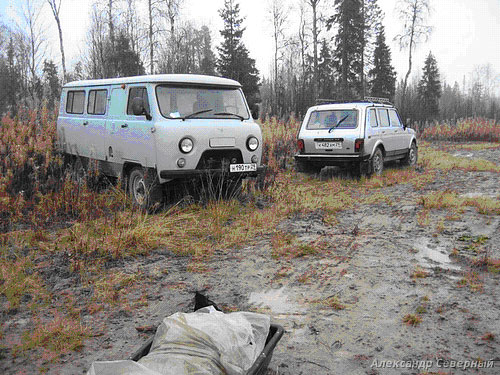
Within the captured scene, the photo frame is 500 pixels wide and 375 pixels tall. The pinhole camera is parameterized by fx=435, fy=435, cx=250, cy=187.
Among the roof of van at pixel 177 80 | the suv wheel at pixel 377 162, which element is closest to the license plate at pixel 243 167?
the roof of van at pixel 177 80

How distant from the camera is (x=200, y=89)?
698 cm

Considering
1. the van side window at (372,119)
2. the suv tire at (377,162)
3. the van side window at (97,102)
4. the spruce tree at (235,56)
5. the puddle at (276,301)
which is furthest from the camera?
the spruce tree at (235,56)

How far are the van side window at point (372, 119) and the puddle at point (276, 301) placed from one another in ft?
23.3

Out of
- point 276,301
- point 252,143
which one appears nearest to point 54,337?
point 276,301

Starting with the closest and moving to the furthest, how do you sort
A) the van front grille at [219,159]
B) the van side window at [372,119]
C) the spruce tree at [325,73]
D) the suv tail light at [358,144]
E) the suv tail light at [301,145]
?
the van front grille at [219,159]
the suv tail light at [358,144]
the van side window at [372,119]
the suv tail light at [301,145]
the spruce tree at [325,73]

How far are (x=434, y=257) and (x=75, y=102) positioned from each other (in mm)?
7214

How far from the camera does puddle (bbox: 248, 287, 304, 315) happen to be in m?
3.71

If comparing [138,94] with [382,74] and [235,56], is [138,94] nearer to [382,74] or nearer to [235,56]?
[235,56]

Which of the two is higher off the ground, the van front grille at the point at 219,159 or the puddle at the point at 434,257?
the van front grille at the point at 219,159

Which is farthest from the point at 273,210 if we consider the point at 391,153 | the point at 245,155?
the point at 391,153

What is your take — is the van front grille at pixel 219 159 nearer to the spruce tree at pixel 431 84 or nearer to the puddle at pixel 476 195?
the puddle at pixel 476 195

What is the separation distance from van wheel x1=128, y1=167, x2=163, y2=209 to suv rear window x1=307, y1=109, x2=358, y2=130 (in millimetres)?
5082

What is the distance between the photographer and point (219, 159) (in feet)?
22.5

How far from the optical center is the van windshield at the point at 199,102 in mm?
6662
